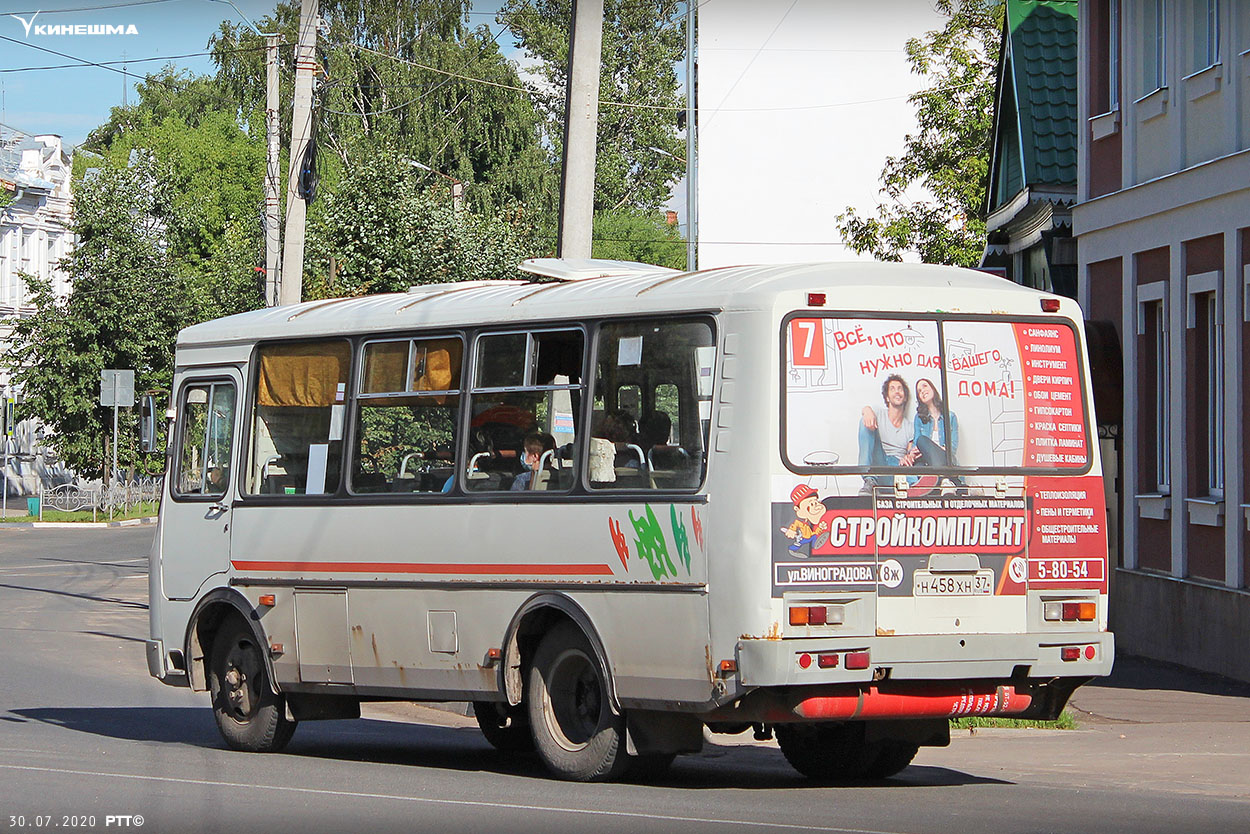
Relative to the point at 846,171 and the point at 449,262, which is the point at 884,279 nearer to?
the point at 449,262

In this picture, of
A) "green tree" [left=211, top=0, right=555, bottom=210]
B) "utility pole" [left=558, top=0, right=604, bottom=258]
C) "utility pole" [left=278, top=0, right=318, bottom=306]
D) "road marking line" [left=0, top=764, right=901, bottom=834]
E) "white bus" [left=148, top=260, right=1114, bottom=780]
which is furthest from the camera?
"green tree" [left=211, top=0, right=555, bottom=210]

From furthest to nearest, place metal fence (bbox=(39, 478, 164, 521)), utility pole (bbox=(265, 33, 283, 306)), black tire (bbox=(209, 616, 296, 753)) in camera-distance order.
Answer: metal fence (bbox=(39, 478, 164, 521))
utility pole (bbox=(265, 33, 283, 306))
black tire (bbox=(209, 616, 296, 753))

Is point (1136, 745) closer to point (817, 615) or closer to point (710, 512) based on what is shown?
point (817, 615)

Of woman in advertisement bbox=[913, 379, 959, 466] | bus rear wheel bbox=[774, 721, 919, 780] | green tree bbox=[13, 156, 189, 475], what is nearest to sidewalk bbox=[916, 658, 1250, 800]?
bus rear wheel bbox=[774, 721, 919, 780]

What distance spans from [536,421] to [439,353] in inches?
38.6

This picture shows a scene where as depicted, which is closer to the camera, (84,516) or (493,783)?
(493,783)

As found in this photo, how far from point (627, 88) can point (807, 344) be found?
61426 mm

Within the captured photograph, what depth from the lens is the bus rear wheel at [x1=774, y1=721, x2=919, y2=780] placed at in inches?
427

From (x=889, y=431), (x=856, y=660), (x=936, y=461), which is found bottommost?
(x=856, y=660)

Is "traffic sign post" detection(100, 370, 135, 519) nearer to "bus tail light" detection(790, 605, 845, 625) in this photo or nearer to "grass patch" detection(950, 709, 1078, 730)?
"grass patch" detection(950, 709, 1078, 730)

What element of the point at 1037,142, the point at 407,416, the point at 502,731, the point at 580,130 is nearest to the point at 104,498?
the point at 1037,142

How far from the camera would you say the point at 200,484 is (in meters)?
12.9

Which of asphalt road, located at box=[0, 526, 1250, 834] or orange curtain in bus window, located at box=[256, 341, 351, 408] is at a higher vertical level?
orange curtain in bus window, located at box=[256, 341, 351, 408]

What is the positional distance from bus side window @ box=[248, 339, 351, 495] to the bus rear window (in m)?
3.61
